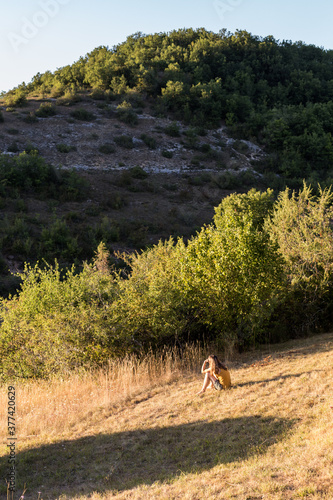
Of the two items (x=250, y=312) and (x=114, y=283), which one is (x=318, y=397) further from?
(x=114, y=283)

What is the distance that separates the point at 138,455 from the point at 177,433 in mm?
676

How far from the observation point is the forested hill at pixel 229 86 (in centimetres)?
4256

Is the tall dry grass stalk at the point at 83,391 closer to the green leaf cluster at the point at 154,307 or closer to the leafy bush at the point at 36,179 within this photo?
the green leaf cluster at the point at 154,307

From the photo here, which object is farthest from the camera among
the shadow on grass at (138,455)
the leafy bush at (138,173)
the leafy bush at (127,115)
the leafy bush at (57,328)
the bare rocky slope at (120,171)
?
the leafy bush at (127,115)

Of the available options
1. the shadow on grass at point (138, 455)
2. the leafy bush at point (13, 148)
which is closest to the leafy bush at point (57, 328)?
the shadow on grass at point (138, 455)

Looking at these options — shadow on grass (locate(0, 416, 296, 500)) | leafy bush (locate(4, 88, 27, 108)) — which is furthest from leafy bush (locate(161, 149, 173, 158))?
shadow on grass (locate(0, 416, 296, 500))

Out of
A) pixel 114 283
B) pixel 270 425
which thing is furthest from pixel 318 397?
pixel 114 283

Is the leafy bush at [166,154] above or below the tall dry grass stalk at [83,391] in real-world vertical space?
above

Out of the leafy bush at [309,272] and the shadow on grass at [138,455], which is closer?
the shadow on grass at [138,455]

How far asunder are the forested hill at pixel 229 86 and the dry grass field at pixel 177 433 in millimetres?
32606

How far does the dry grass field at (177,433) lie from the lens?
394 cm

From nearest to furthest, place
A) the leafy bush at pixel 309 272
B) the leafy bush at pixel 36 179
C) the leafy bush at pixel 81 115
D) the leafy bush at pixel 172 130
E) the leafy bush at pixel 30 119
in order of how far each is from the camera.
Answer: the leafy bush at pixel 309 272, the leafy bush at pixel 36 179, the leafy bush at pixel 30 119, the leafy bush at pixel 81 115, the leafy bush at pixel 172 130

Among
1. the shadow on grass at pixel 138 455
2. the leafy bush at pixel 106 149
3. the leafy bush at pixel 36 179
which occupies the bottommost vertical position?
the shadow on grass at pixel 138 455

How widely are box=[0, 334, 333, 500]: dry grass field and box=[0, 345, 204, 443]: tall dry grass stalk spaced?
2cm
